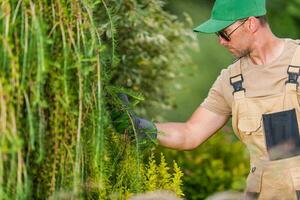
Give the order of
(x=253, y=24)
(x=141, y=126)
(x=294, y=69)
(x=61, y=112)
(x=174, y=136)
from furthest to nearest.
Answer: (x=174, y=136) < (x=253, y=24) < (x=294, y=69) < (x=141, y=126) < (x=61, y=112)

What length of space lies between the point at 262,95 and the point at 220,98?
0.92ft

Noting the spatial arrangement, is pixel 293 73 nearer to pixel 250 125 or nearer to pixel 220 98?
pixel 250 125

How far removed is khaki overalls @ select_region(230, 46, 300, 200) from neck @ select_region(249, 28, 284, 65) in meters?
0.11

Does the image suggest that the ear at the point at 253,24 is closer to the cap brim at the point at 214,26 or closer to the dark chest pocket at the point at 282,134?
the cap brim at the point at 214,26

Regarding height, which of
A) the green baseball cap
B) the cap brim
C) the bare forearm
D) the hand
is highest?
the green baseball cap

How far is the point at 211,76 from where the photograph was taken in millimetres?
10766

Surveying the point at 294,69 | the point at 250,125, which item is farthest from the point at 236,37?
the point at 250,125

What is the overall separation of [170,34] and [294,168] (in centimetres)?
266

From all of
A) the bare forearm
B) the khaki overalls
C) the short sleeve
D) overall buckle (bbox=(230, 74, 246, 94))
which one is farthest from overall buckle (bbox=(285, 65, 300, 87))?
the bare forearm

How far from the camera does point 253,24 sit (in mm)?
3539

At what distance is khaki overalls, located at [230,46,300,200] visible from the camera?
3453 millimetres

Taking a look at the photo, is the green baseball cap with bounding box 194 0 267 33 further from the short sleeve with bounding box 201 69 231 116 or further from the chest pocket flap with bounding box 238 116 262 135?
the chest pocket flap with bounding box 238 116 262 135

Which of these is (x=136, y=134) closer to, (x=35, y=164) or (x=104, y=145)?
(x=104, y=145)

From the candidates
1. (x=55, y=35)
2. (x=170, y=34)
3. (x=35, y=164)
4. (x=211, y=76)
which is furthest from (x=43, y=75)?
(x=211, y=76)
